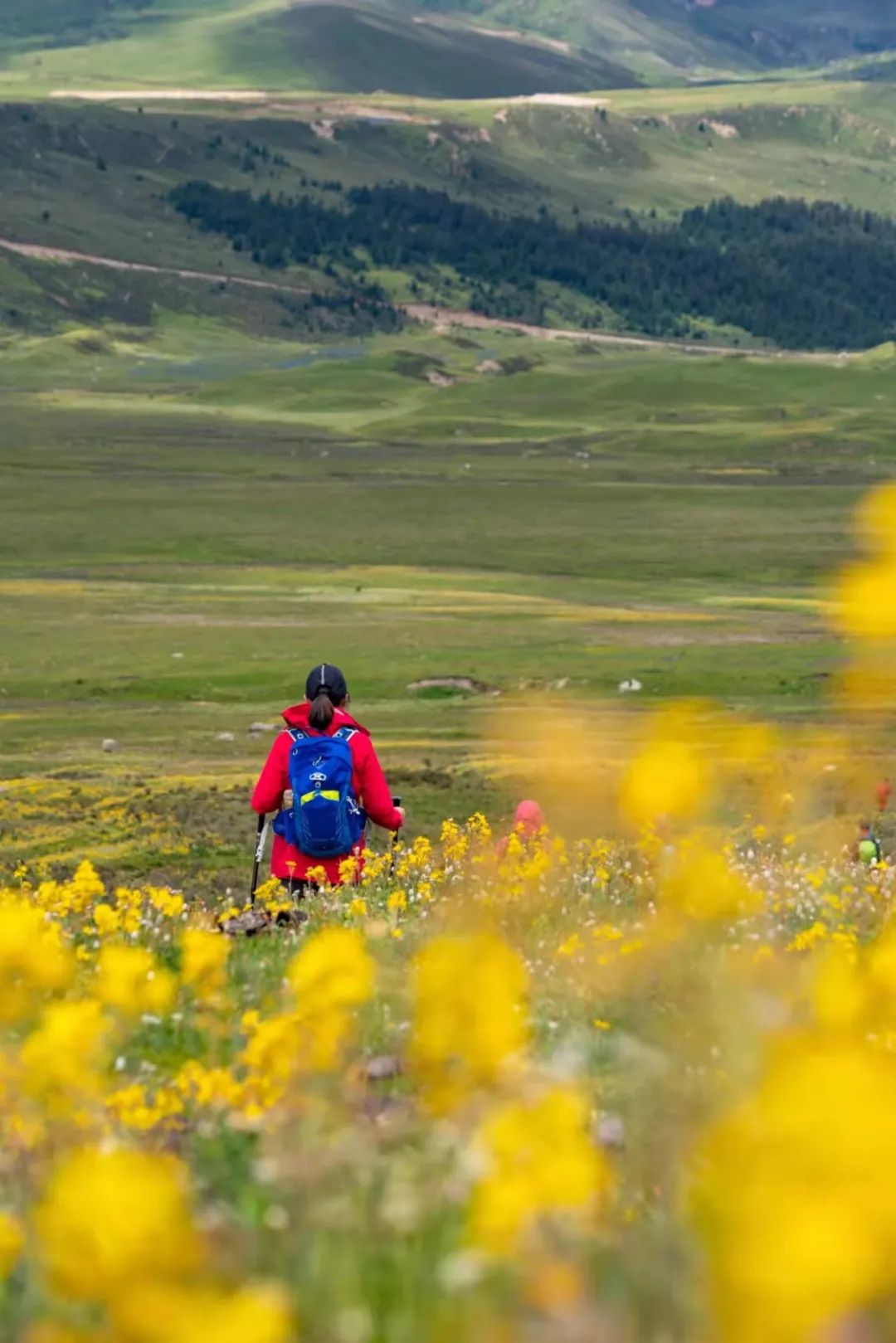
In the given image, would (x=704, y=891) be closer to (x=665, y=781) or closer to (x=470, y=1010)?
(x=665, y=781)

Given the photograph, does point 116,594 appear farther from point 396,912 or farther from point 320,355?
point 320,355

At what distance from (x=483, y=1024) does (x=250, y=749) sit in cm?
2930

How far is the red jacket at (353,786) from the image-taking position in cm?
1140

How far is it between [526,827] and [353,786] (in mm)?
991

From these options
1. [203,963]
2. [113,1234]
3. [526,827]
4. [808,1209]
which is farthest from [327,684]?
[808,1209]

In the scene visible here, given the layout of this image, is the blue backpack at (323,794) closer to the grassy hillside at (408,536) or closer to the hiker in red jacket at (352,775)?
the hiker in red jacket at (352,775)

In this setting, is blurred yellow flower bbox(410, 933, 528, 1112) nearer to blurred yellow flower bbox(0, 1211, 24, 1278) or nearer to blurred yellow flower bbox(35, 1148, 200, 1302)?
blurred yellow flower bbox(0, 1211, 24, 1278)

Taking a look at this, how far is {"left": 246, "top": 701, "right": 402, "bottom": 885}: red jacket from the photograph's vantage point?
11.4m

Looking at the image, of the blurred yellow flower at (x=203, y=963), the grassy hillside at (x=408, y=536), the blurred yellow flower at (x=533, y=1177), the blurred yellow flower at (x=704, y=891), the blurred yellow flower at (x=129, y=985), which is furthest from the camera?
the grassy hillside at (x=408, y=536)

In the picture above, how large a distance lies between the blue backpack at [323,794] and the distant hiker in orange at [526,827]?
0.85 meters

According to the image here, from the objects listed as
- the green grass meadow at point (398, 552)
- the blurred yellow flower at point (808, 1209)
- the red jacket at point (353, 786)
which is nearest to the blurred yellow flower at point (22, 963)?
the blurred yellow flower at point (808, 1209)

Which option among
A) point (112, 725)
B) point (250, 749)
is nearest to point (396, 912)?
point (250, 749)

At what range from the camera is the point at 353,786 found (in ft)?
37.9

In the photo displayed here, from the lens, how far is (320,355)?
166 metres
